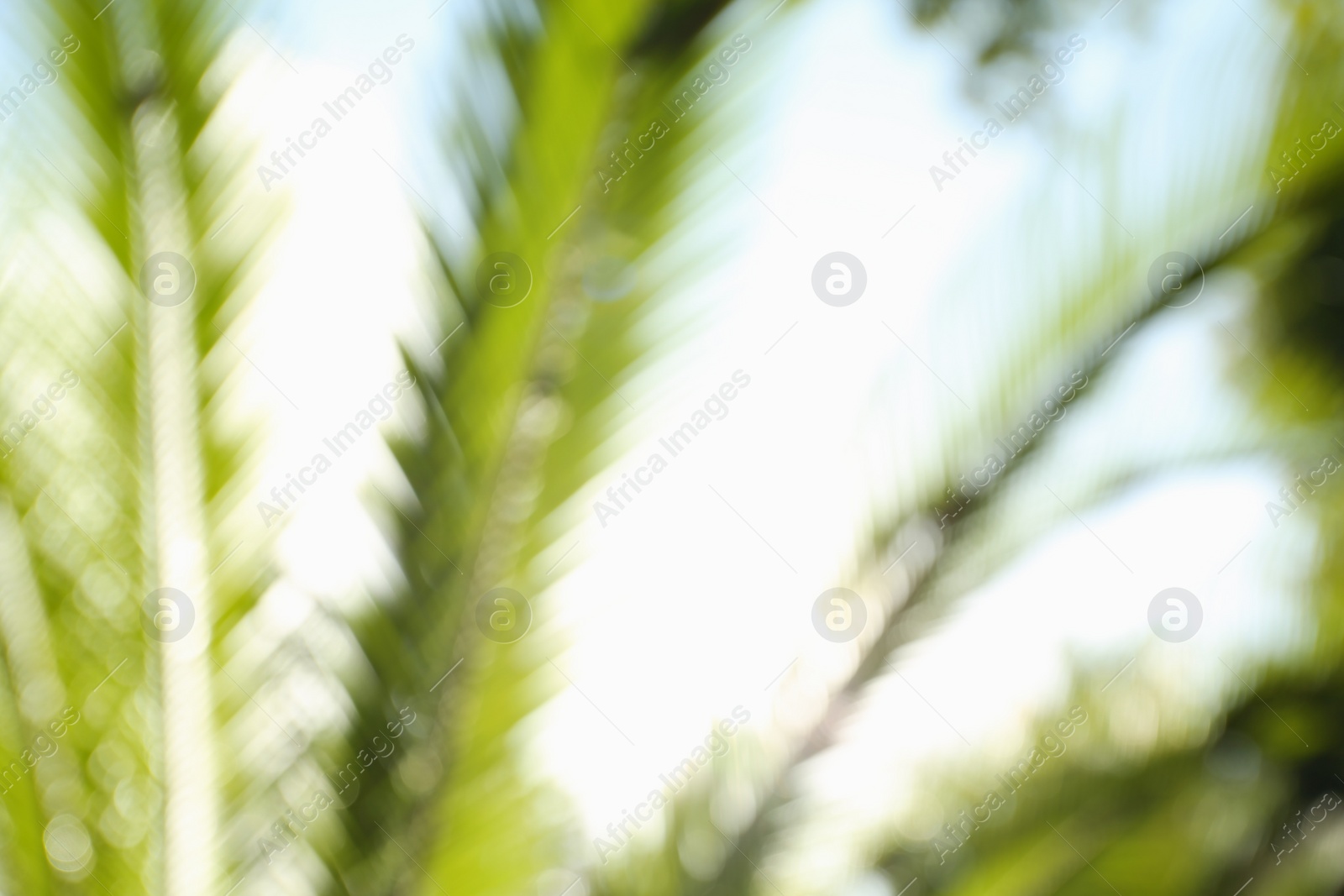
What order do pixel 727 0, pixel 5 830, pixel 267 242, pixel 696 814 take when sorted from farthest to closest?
pixel 696 814 < pixel 5 830 < pixel 267 242 < pixel 727 0

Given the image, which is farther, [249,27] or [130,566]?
[130,566]

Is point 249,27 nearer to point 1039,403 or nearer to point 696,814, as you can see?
point 1039,403

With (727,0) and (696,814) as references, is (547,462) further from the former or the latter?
(696,814)

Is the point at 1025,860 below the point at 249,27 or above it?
below

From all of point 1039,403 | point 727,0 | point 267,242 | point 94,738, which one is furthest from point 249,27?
point 1039,403

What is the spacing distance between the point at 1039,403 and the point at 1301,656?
128 centimetres

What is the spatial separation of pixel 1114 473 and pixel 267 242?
6.36 ft

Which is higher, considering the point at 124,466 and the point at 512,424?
the point at 124,466

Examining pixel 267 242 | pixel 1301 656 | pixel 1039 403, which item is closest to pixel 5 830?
pixel 267 242

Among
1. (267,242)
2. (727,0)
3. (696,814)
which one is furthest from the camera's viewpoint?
(696,814)

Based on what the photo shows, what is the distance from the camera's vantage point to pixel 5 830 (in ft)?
6.69

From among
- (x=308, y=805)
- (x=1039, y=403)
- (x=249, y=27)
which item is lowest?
(x=1039, y=403)

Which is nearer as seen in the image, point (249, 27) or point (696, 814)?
point (249, 27)

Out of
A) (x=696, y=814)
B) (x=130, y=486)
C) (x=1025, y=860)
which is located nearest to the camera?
(x=130, y=486)
